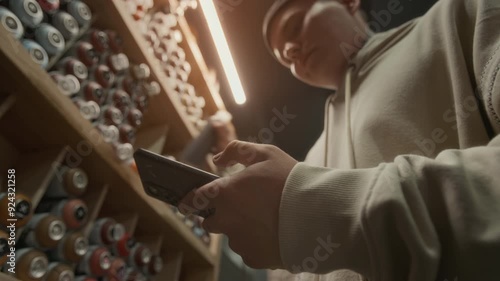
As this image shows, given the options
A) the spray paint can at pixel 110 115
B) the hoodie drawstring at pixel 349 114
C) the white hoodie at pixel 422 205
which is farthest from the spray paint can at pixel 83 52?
the white hoodie at pixel 422 205

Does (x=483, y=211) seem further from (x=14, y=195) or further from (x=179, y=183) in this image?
(x=14, y=195)

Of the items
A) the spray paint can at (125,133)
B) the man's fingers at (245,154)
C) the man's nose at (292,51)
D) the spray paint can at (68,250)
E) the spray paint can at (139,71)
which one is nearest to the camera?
the man's fingers at (245,154)

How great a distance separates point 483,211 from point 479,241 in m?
0.03

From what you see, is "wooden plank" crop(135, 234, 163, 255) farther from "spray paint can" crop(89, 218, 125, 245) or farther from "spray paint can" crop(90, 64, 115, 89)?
"spray paint can" crop(90, 64, 115, 89)

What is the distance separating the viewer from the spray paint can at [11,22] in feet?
2.56

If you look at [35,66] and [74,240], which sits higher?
[35,66]

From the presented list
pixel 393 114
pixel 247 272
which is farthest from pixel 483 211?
pixel 247 272

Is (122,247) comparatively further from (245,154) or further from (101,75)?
(245,154)

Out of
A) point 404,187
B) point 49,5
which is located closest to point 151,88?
point 49,5

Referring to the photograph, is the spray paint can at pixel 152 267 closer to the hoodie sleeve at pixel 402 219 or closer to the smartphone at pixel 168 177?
the smartphone at pixel 168 177

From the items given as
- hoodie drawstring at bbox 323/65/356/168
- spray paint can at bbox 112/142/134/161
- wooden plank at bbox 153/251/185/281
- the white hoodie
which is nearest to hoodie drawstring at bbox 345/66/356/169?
hoodie drawstring at bbox 323/65/356/168

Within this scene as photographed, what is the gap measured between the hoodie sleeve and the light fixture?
115 centimetres

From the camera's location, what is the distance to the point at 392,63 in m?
0.76

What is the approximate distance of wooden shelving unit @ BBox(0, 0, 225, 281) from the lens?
2.65 feet
